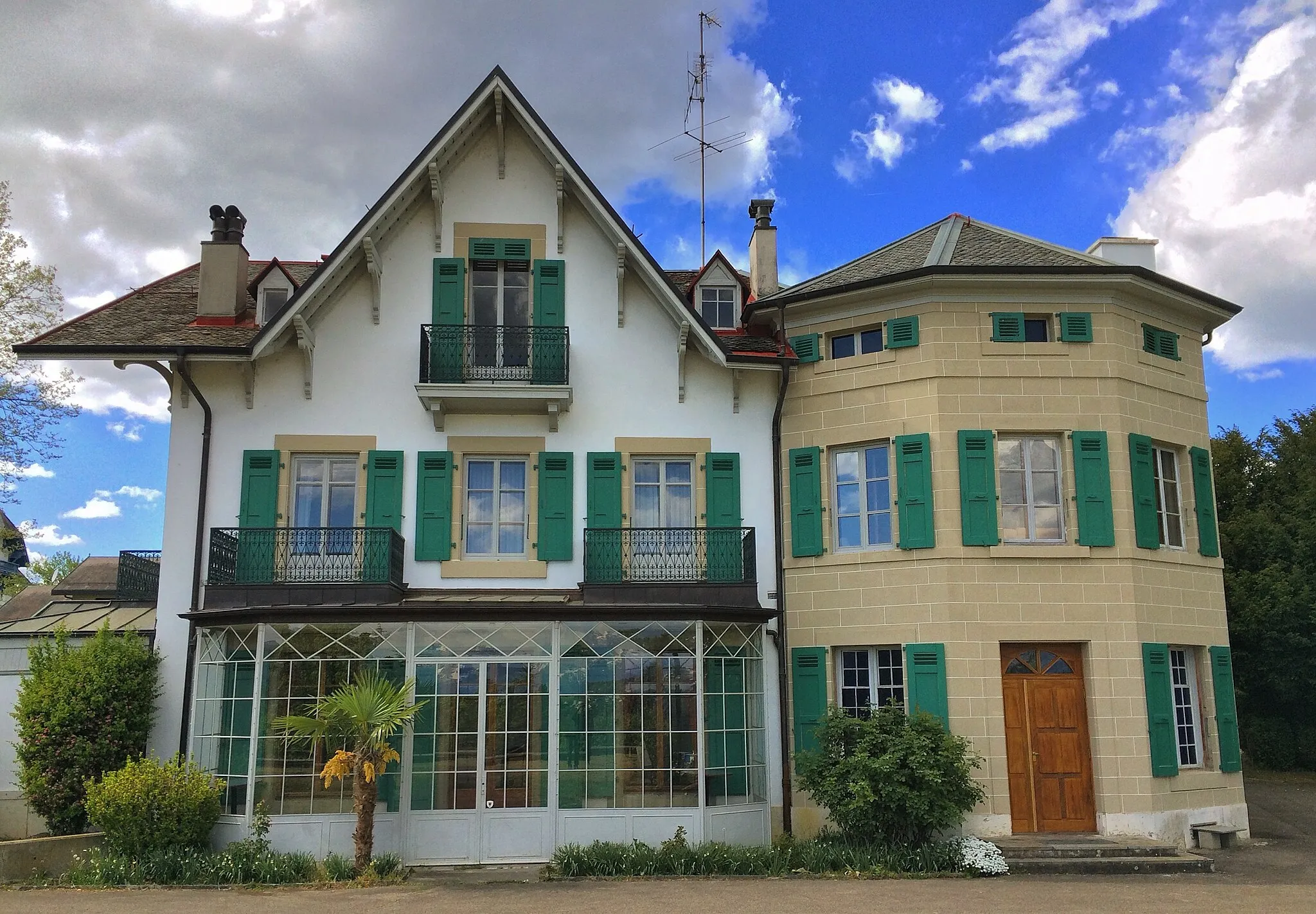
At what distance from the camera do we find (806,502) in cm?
1596

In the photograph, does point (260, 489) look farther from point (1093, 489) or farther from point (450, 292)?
point (1093, 489)

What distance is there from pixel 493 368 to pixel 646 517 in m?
3.27

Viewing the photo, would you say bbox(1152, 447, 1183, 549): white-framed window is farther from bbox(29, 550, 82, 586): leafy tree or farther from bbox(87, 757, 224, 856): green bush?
bbox(29, 550, 82, 586): leafy tree

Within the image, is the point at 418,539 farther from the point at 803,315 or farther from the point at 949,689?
the point at 949,689

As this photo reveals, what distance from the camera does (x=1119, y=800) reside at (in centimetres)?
1434

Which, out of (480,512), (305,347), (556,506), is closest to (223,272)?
(305,347)

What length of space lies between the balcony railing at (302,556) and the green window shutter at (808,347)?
22.6 feet

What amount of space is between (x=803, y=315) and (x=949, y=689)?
617cm

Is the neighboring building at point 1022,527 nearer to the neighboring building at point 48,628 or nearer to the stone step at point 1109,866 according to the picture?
the stone step at point 1109,866

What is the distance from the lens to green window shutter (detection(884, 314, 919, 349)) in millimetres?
15781

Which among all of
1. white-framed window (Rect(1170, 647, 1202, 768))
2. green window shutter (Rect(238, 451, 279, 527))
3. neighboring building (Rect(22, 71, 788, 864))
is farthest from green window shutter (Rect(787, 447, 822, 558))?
green window shutter (Rect(238, 451, 279, 527))

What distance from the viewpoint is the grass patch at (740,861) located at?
1304cm

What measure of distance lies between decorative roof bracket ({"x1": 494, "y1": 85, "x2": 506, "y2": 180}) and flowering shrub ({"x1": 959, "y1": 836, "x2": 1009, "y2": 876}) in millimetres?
11963

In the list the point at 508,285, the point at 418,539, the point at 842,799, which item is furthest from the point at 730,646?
the point at 508,285
